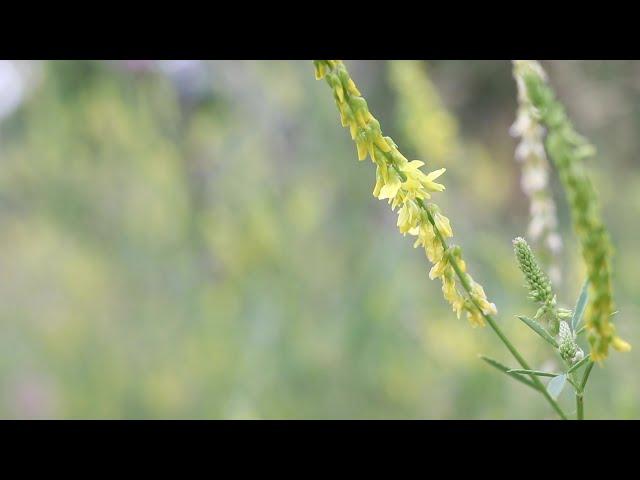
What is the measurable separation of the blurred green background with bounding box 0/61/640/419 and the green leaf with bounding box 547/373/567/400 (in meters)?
1.59

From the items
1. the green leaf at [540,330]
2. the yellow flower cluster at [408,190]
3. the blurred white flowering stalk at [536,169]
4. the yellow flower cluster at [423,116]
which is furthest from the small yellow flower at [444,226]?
the yellow flower cluster at [423,116]

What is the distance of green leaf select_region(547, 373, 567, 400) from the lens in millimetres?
721

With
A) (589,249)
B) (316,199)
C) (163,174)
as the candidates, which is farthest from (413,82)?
(589,249)

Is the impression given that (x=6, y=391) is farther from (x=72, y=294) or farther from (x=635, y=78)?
(x=635, y=78)

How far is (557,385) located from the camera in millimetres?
731

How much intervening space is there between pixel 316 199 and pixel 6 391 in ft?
6.14

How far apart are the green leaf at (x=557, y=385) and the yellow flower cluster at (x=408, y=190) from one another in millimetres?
93

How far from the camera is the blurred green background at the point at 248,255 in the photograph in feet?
9.00

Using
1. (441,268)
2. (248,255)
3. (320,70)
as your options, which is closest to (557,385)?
(441,268)

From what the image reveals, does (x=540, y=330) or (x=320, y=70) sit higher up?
(x=320, y=70)

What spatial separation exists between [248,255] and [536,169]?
1.86m

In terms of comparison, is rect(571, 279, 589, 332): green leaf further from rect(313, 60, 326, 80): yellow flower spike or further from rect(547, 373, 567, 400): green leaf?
rect(313, 60, 326, 80): yellow flower spike

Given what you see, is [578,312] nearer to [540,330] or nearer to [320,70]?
[540,330]

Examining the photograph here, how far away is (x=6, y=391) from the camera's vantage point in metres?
3.80
